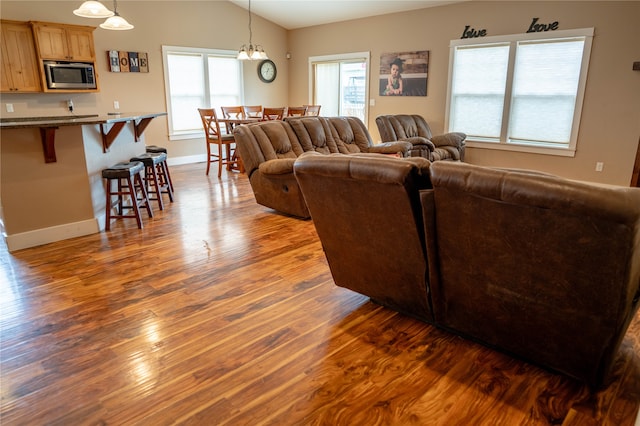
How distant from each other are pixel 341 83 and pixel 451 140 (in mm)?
3256

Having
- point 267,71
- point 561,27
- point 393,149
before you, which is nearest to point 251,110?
point 267,71

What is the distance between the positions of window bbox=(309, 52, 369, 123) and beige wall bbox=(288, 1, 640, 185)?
0.25 meters

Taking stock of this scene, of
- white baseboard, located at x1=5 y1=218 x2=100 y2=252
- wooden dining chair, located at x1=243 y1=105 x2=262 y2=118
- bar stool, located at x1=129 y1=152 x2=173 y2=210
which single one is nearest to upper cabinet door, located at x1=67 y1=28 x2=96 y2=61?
bar stool, located at x1=129 y1=152 x2=173 y2=210

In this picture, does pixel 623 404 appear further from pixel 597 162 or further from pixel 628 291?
pixel 597 162

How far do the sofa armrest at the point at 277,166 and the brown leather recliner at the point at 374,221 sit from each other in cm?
176

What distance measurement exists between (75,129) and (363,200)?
2.95 metres

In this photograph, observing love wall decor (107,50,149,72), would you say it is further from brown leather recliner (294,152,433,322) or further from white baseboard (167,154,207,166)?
brown leather recliner (294,152,433,322)

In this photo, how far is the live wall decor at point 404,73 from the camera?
23.0ft

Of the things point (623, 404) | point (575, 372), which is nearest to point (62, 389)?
point (575, 372)

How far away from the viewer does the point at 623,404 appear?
1699mm

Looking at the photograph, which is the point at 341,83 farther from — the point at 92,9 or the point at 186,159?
the point at 92,9

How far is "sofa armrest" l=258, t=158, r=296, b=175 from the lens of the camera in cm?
405

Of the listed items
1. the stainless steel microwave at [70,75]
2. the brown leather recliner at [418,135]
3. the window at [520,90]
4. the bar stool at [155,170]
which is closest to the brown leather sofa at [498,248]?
the bar stool at [155,170]

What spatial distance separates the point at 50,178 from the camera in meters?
3.50
